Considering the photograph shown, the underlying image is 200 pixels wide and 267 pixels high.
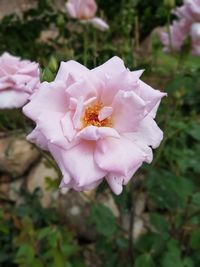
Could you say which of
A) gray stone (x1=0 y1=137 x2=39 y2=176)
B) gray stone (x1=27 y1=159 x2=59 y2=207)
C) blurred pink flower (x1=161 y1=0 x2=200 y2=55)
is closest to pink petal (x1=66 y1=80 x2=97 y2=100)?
blurred pink flower (x1=161 y1=0 x2=200 y2=55)

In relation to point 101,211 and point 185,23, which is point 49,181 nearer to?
point 101,211

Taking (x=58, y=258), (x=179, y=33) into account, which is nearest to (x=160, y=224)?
(x=58, y=258)

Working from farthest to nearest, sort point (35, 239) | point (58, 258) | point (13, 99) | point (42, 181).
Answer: point (42, 181), point (35, 239), point (58, 258), point (13, 99)

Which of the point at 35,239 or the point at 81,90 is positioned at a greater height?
the point at 81,90

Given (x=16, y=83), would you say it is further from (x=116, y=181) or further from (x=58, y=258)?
(x=58, y=258)

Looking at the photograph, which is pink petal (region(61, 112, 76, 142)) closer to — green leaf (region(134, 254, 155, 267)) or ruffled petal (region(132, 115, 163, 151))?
ruffled petal (region(132, 115, 163, 151))
